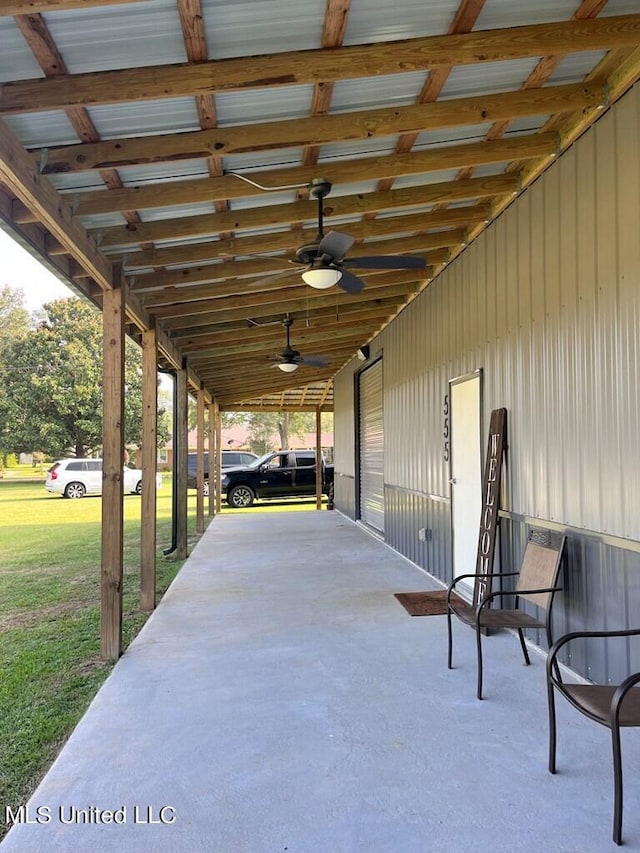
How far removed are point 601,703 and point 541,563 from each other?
4.41ft

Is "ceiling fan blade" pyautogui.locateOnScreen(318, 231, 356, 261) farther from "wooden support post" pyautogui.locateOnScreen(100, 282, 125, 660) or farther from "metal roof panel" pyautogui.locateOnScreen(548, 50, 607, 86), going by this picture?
"wooden support post" pyautogui.locateOnScreen(100, 282, 125, 660)

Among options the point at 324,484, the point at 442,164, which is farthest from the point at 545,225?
the point at 324,484

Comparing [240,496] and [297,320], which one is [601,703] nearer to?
[297,320]

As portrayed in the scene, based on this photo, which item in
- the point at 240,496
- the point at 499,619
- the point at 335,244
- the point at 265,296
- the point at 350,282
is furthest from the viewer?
the point at 240,496

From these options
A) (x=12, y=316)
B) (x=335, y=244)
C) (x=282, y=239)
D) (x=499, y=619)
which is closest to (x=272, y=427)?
(x=12, y=316)

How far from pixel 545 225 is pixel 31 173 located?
296 cm

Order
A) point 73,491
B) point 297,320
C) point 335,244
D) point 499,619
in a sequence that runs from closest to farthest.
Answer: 1. point 499,619
2. point 335,244
3. point 297,320
4. point 73,491

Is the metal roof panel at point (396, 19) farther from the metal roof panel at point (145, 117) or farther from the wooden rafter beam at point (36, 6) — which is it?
the wooden rafter beam at point (36, 6)

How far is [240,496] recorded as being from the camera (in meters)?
15.2

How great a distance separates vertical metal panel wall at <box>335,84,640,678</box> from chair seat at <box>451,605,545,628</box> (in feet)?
1.10

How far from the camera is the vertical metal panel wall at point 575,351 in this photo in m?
2.81

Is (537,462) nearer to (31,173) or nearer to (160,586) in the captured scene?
(31,173)

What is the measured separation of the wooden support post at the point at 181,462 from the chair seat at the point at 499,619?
476 centimetres

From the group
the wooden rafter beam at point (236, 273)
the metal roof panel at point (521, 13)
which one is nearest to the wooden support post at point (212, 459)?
the wooden rafter beam at point (236, 273)
